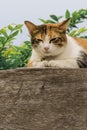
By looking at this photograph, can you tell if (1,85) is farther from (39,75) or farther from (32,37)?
(32,37)

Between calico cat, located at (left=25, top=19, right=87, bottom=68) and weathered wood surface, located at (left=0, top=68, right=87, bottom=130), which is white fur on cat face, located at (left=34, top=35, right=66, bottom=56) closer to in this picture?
calico cat, located at (left=25, top=19, right=87, bottom=68)

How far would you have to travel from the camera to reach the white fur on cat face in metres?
2.41

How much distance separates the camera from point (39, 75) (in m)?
2.03

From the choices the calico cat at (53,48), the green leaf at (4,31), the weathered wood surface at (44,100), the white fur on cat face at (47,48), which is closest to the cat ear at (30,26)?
the calico cat at (53,48)

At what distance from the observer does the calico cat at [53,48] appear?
2420 mm

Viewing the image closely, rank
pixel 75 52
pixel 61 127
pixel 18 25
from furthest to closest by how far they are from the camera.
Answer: pixel 18 25 → pixel 75 52 → pixel 61 127

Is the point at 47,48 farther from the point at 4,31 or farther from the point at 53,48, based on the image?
the point at 4,31

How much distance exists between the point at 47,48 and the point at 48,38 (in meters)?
0.08

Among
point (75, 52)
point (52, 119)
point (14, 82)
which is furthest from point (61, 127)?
point (75, 52)

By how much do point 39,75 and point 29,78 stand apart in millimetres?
54

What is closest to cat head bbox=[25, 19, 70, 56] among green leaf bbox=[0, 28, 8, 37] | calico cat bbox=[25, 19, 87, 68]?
calico cat bbox=[25, 19, 87, 68]

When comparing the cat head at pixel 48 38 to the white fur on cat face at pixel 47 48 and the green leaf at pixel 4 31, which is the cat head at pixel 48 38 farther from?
the green leaf at pixel 4 31

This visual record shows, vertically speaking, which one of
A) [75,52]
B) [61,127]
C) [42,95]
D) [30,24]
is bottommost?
[61,127]

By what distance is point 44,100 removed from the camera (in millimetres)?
1986
